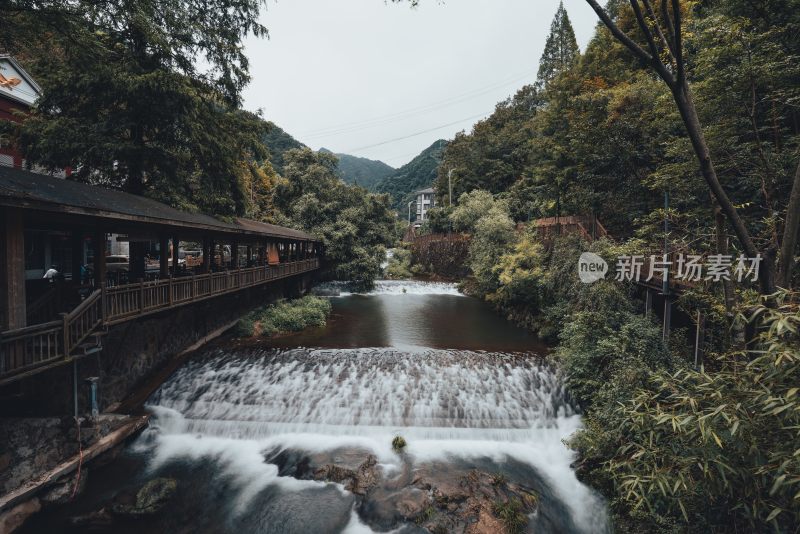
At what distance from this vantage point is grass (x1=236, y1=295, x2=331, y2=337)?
50.1 feet

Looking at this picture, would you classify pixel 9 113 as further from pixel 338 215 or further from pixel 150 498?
pixel 150 498

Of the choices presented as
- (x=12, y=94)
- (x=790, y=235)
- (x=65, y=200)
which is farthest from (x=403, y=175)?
(x=790, y=235)

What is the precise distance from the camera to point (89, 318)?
737 cm

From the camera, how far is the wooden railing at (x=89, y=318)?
5773 mm

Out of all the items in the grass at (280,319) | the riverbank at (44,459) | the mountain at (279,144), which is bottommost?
the riverbank at (44,459)

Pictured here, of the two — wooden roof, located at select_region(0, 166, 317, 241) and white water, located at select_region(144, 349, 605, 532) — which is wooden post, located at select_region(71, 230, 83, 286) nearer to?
wooden roof, located at select_region(0, 166, 317, 241)

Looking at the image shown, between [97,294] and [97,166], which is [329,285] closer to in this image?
[97,166]

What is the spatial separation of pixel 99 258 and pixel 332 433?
23.1 ft

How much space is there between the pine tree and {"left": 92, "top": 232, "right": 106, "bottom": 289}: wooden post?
1914 inches

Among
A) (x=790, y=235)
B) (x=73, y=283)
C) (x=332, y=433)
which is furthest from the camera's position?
(x=332, y=433)

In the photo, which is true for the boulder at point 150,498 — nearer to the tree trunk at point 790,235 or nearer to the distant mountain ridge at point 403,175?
the tree trunk at point 790,235

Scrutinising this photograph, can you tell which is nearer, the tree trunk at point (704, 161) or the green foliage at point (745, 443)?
the green foliage at point (745, 443)

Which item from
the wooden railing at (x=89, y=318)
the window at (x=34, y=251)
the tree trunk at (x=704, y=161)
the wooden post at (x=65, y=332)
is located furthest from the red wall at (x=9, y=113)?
the tree trunk at (x=704, y=161)

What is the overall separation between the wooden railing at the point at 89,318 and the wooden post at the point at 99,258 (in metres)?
0.42
